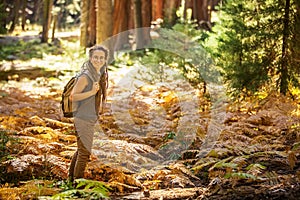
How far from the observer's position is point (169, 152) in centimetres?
630

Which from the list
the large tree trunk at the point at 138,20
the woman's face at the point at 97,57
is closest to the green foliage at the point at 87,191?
the woman's face at the point at 97,57

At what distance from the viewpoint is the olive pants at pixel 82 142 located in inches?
187

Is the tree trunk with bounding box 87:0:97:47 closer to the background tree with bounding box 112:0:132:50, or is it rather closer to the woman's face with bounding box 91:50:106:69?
the background tree with bounding box 112:0:132:50

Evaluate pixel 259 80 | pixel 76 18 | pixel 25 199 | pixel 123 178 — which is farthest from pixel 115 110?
pixel 76 18

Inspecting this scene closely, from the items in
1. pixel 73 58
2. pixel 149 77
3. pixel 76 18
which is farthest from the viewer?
pixel 76 18

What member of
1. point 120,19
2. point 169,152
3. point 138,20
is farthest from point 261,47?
point 120,19

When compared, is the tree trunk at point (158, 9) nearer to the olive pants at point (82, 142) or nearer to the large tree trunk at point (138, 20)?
the large tree trunk at point (138, 20)

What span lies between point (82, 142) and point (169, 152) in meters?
1.87

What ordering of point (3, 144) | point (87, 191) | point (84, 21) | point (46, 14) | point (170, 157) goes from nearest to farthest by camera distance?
point (87, 191) < point (3, 144) < point (170, 157) < point (84, 21) < point (46, 14)

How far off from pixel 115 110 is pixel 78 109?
15.8 ft

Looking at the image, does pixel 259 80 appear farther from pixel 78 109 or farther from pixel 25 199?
pixel 25 199

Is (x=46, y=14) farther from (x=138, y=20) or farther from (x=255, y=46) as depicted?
(x=255, y=46)

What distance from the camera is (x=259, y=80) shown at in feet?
27.3

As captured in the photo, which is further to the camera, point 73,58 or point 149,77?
point 73,58
